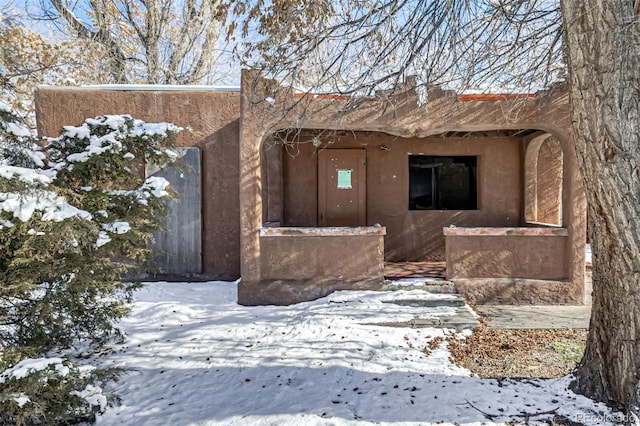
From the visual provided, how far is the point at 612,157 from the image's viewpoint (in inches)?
107

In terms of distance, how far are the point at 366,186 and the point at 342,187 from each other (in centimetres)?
54

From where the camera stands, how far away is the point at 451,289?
6289mm

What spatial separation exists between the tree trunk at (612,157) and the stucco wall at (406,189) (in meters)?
5.50

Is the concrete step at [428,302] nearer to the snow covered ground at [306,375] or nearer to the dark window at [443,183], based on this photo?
the snow covered ground at [306,375]

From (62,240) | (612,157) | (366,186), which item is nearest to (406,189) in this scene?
(366,186)

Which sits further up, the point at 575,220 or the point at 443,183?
the point at 443,183

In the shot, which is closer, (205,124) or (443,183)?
(205,124)

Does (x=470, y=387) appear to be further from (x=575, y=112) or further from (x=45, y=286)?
(x=45, y=286)

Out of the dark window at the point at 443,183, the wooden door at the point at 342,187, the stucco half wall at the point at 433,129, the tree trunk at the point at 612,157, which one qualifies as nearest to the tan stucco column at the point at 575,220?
the stucco half wall at the point at 433,129

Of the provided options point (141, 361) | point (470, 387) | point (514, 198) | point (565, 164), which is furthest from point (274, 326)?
point (514, 198)

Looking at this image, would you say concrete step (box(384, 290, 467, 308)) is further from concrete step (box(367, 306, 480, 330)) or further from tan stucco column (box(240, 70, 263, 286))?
tan stucco column (box(240, 70, 263, 286))

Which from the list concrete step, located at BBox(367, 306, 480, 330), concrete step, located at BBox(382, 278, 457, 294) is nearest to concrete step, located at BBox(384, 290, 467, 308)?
concrete step, located at BBox(382, 278, 457, 294)

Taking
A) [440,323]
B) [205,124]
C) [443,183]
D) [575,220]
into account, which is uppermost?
[205,124]

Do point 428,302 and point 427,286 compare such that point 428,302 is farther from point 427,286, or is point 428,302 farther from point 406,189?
point 406,189
